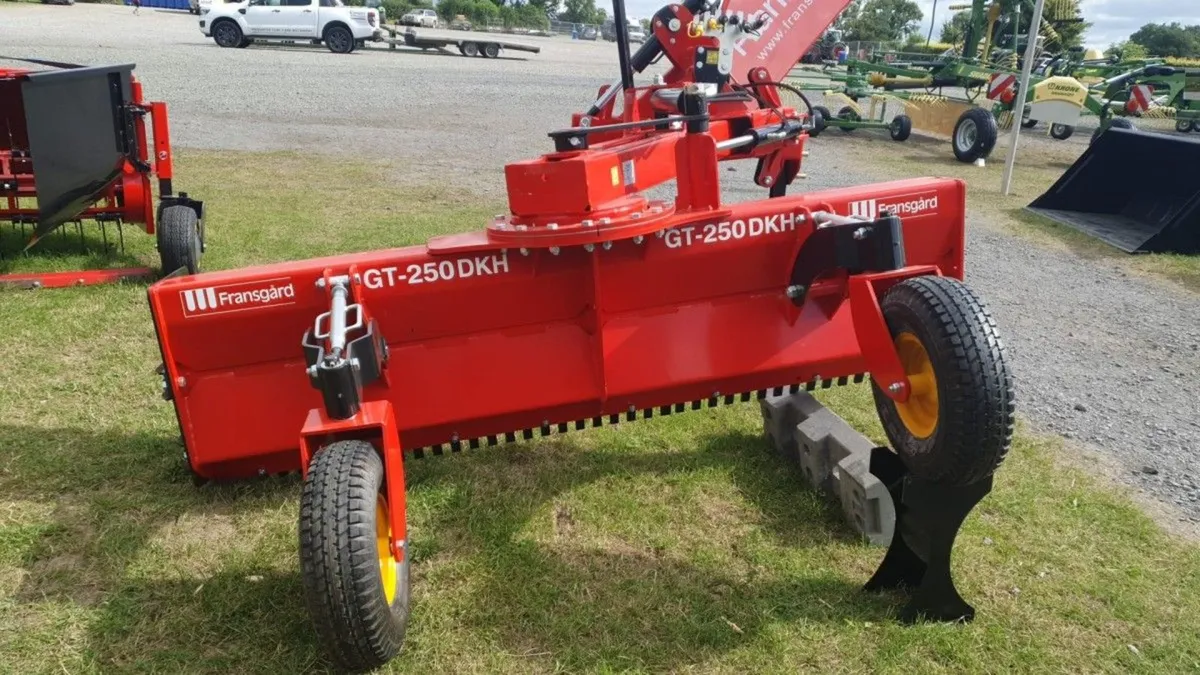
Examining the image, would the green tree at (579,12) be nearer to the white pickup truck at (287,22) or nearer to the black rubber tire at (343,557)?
the white pickup truck at (287,22)

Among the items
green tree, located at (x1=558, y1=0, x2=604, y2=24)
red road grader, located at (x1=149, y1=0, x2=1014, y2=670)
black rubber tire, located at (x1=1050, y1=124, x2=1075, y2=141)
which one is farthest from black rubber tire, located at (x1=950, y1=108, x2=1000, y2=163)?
green tree, located at (x1=558, y1=0, x2=604, y2=24)

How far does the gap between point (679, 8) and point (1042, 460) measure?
10.8 feet

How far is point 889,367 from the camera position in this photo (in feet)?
8.41

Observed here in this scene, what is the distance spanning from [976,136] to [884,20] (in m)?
61.7

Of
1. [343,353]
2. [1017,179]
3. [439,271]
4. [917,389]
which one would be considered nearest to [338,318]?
[343,353]

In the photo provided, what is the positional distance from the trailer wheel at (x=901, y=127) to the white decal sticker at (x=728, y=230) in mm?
12275

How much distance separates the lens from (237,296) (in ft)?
9.64

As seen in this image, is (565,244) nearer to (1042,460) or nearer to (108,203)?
(1042,460)

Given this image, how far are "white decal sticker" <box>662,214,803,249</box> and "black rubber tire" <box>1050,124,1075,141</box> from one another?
14361mm

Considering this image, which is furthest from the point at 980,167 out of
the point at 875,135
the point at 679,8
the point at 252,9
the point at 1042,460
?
the point at 252,9

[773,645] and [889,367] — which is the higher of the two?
[889,367]

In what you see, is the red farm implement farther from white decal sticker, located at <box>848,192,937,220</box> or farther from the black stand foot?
the black stand foot

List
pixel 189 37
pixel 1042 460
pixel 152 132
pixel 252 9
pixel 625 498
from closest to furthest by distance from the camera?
pixel 625 498
pixel 1042 460
pixel 152 132
pixel 252 9
pixel 189 37

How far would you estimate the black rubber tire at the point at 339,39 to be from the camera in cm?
2569
